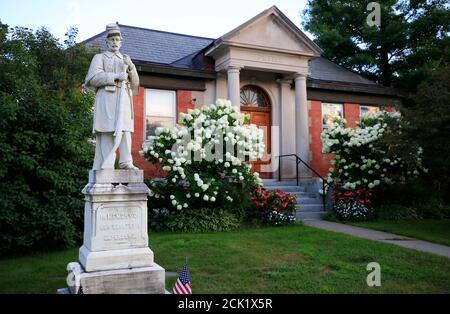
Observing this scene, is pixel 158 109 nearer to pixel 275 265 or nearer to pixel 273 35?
pixel 273 35

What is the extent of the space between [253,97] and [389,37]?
890 centimetres

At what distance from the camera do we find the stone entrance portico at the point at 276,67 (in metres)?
13.0

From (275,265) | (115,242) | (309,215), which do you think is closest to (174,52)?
(309,215)

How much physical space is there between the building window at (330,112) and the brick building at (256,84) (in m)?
0.04

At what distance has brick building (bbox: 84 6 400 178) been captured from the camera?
13.0 m

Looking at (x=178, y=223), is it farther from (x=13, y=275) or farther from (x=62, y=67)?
(x=62, y=67)

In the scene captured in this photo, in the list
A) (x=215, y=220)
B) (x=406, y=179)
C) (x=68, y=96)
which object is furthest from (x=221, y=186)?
(x=406, y=179)

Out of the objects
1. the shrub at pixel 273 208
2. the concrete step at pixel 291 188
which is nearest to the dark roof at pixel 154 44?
the concrete step at pixel 291 188

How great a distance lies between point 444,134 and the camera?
349 inches

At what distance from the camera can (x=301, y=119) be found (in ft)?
46.0

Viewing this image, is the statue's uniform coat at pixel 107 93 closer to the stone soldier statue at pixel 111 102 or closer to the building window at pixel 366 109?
the stone soldier statue at pixel 111 102

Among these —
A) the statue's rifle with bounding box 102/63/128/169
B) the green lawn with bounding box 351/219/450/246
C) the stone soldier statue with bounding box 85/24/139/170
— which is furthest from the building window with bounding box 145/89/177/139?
the statue's rifle with bounding box 102/63/128/169

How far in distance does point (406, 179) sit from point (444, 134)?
3.83 meters

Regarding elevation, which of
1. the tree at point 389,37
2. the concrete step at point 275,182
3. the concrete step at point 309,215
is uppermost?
the tree at point 389,37
